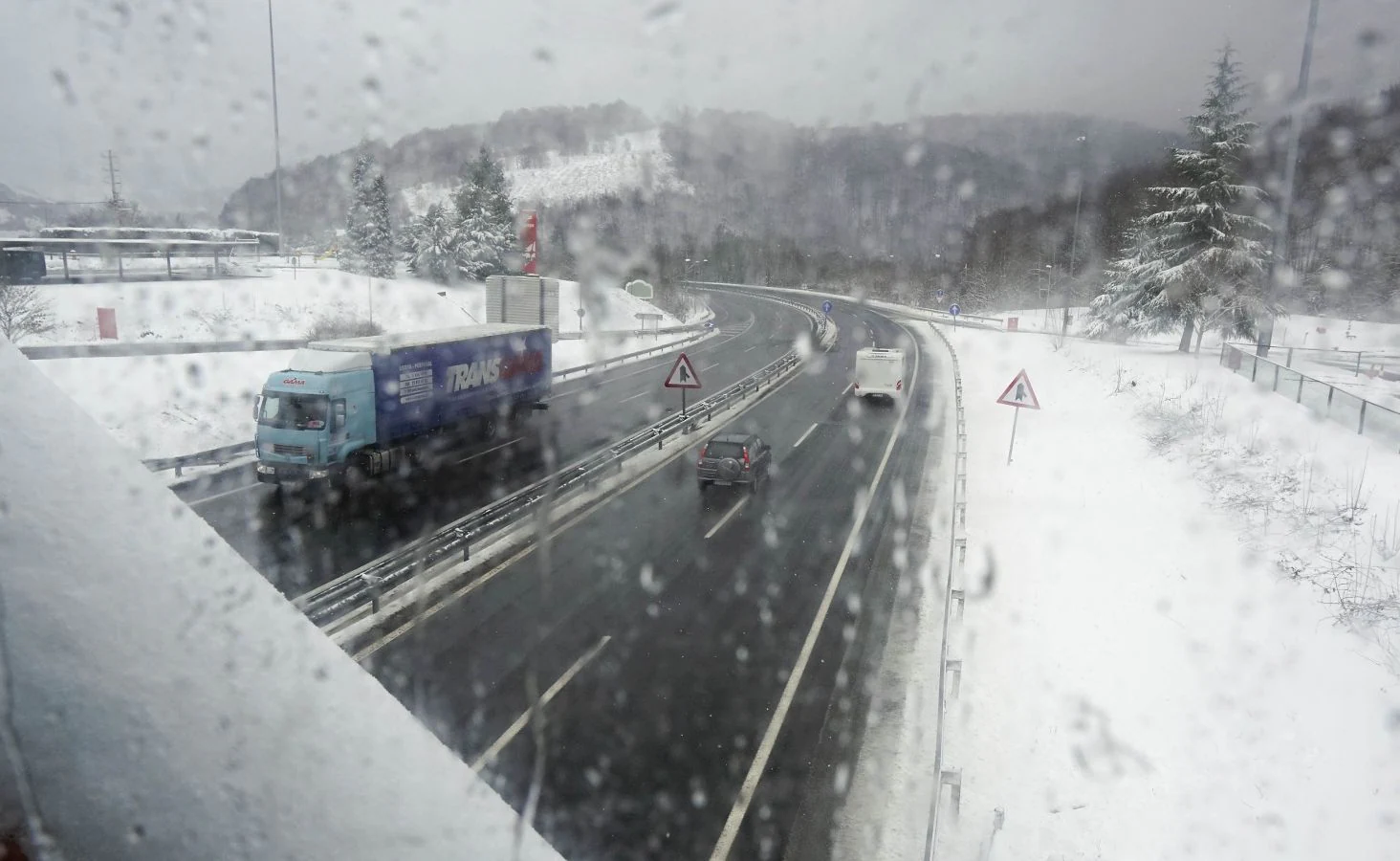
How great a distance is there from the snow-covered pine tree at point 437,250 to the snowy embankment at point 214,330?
201 cm

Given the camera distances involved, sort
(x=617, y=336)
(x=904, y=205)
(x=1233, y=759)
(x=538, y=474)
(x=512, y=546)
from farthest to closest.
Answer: (x=904, y=205), (x=617, y=336), (x=538, y=474), (x=512, y=546), (x=1233, y=759)

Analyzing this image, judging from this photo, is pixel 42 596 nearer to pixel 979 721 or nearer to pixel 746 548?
pixel 979 721

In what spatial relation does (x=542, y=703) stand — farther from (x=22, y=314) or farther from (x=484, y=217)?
(x=484, y=217)

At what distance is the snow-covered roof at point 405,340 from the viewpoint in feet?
63.0

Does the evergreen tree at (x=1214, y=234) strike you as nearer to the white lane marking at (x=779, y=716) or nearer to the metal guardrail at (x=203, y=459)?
the white lane marking at (x=779, y=716)

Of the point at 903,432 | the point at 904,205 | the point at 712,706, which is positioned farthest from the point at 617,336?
the point at 904,205

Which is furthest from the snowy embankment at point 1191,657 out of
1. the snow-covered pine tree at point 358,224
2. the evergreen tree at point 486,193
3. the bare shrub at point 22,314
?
the evergreen tree at point 486,193

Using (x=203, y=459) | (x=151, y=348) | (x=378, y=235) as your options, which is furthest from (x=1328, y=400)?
(x=378, y=235)

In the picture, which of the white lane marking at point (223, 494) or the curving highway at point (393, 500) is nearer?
the curving highway at point (393, 500)

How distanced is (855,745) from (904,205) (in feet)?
532

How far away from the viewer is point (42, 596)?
113 cm

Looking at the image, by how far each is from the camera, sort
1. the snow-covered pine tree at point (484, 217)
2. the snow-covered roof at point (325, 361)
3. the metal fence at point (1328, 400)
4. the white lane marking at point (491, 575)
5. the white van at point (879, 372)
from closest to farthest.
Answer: the white lane marking at point (491, 575) < the metal fence at point (1328, 400) < the snow-covered roof at point (325, 361) < the white van at point (879, 372) < the snow-covered pine tree at point (484, 217)

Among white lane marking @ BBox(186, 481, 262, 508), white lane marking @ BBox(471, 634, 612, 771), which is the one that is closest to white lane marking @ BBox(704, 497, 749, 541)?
white lane marking @ BBox(471, 634, 612, 771)

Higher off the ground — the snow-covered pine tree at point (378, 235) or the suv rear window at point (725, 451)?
the snow-covered pine tree at point (378, 235)
